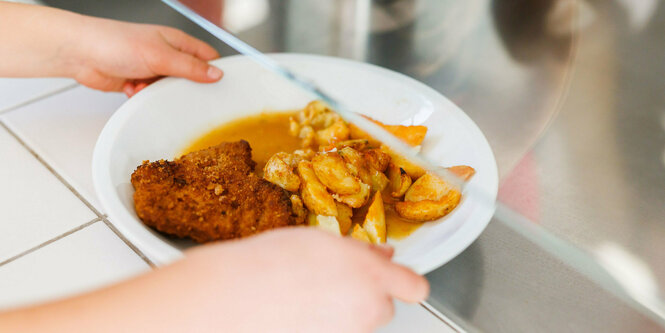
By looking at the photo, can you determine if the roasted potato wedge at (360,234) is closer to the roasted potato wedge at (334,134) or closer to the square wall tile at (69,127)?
the roasted potato wedge at (334,134)

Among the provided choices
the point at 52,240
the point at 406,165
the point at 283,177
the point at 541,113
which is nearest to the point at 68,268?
the point at 52,240

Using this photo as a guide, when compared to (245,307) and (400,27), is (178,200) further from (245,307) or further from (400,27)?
(400,27)

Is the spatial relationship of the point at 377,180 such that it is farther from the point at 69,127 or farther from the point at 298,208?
the point at 69,127

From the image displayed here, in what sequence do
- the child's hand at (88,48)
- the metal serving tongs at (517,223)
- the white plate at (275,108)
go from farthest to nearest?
the child's hand at (88,48) < the white plate at (275,108) < the metal serving tongs at (517,223)

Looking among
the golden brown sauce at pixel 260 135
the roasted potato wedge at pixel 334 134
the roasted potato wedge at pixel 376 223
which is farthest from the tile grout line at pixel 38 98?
the roasted potato wedge at pixel 376 223

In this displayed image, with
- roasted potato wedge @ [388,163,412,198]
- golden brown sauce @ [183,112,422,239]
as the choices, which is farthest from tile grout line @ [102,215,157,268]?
roasted potato wedge @ [388,163,412,198]

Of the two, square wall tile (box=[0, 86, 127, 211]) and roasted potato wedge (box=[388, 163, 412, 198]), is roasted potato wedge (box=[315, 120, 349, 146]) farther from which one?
square wall tile (box=[0, 86, 127, 211])

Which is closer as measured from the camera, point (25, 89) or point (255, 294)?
point (255, 294)
